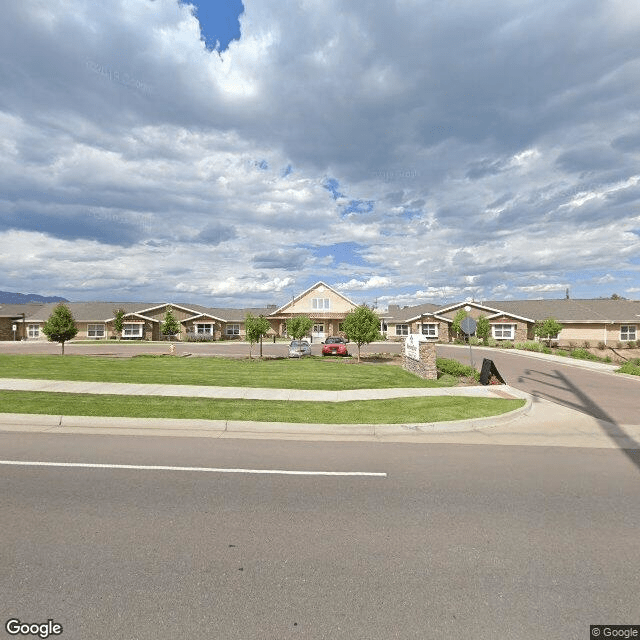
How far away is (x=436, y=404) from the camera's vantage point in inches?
446

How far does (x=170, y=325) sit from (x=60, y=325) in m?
24.1

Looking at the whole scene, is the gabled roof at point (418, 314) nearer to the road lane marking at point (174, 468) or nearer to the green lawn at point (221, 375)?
the green lawn at point (221, 375)

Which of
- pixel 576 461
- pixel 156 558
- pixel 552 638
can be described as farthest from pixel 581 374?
pixel 156 558

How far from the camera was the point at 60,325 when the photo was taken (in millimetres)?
24688

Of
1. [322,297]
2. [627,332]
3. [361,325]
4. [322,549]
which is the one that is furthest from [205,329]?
[322,549]

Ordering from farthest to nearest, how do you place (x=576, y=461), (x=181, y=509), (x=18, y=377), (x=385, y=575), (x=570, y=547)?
(x=18, y=377) → (x=576, y=461) → (x=181, y=509) → (x=570, y=547) → (x=385, y=575)

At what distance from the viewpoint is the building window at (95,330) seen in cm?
5250

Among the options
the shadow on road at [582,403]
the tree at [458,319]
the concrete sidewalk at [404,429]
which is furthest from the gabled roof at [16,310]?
the shadow on road at [582,403]

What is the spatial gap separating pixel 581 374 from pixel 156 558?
22.0 metres

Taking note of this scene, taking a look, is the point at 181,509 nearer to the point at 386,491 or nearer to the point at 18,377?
the point at 386,491

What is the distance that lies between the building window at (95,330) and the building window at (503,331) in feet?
167

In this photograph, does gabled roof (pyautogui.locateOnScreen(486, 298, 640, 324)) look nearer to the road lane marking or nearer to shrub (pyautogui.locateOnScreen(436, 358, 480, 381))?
shrub (pyautogui.locateOnScreen(436, 358, 480, 381))

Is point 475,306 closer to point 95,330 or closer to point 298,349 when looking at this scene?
point 298,349

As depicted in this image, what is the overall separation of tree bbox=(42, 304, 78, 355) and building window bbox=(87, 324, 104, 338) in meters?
29.8
